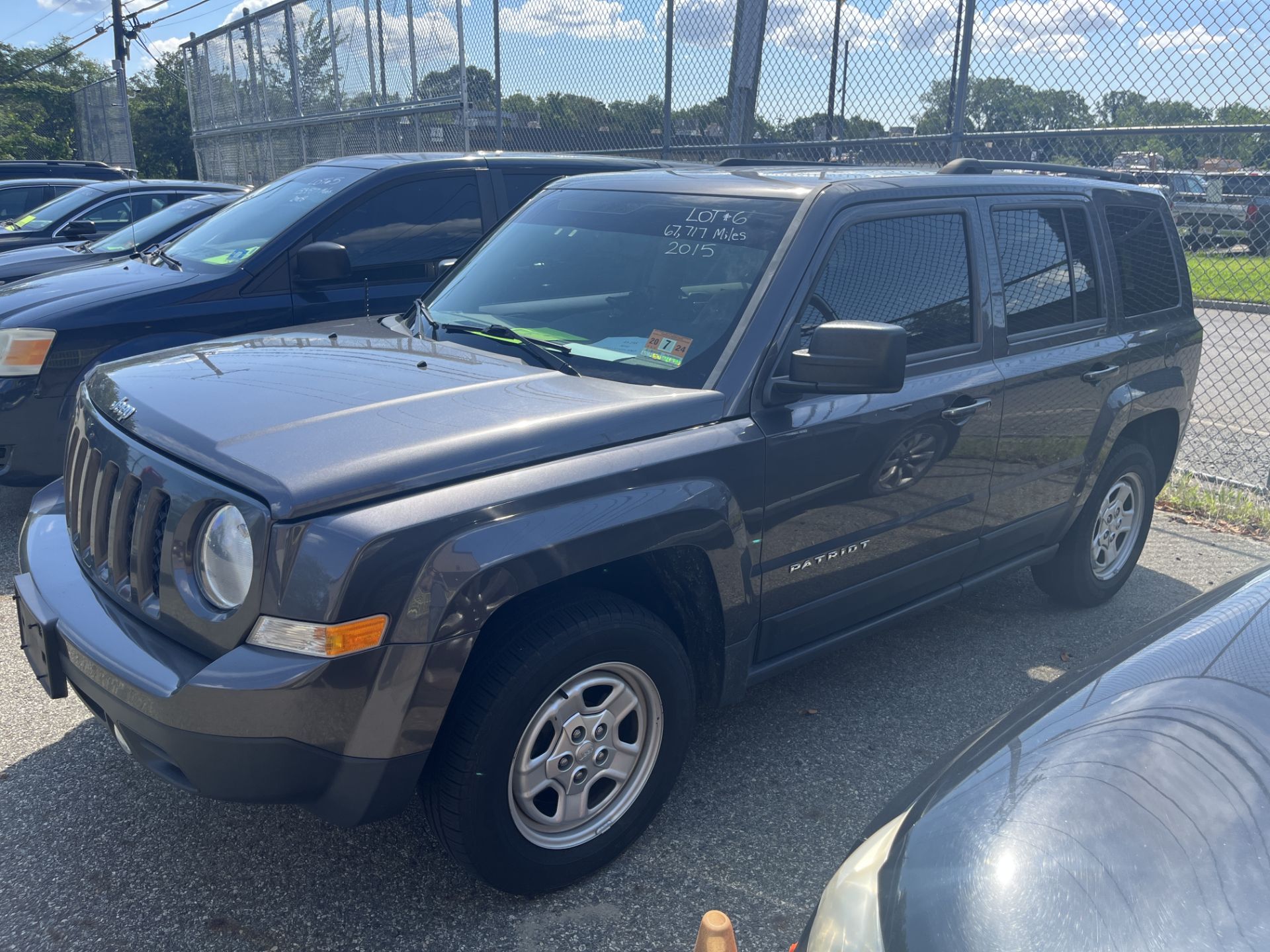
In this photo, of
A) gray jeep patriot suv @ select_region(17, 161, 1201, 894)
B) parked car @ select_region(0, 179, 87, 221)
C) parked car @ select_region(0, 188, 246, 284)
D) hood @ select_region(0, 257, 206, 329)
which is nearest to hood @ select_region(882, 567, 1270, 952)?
gray jeep patriot suv @ select_region(17, 161, 1201, 894)

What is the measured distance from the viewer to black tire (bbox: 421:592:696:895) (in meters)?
2.45

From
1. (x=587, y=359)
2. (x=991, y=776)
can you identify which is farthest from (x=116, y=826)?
(x=991, y=776)

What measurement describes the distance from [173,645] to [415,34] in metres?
10.4

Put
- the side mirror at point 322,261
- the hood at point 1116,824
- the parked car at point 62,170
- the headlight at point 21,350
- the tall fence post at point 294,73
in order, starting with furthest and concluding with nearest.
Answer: the parked car at point 62,170
the tall fence post at point 294,73
the side mirror at point 322,261
the headlight at point 21,350
the hood at point 1116,824

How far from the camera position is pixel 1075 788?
1.69m

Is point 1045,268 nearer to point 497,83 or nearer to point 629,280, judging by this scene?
point 629,280

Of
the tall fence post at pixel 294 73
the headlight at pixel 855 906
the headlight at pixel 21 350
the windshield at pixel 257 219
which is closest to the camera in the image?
the headlight at pixel 855 906

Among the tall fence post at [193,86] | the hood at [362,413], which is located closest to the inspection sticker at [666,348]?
the hood at [362,413]

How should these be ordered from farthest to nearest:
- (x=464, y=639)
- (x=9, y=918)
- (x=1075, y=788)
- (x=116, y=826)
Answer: (x=116, y=826) < (x=9, y=918) < (x=464, y=639) < (x=1075, y=788)

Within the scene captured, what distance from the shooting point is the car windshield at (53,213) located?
36.2ft

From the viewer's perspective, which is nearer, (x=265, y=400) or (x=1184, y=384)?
(x=265, y=400)

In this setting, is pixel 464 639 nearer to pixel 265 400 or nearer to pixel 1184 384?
pixel 265 400

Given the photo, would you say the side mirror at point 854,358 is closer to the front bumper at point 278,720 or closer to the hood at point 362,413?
the hood at point 362,413

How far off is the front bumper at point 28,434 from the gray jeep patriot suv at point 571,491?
193 cm
